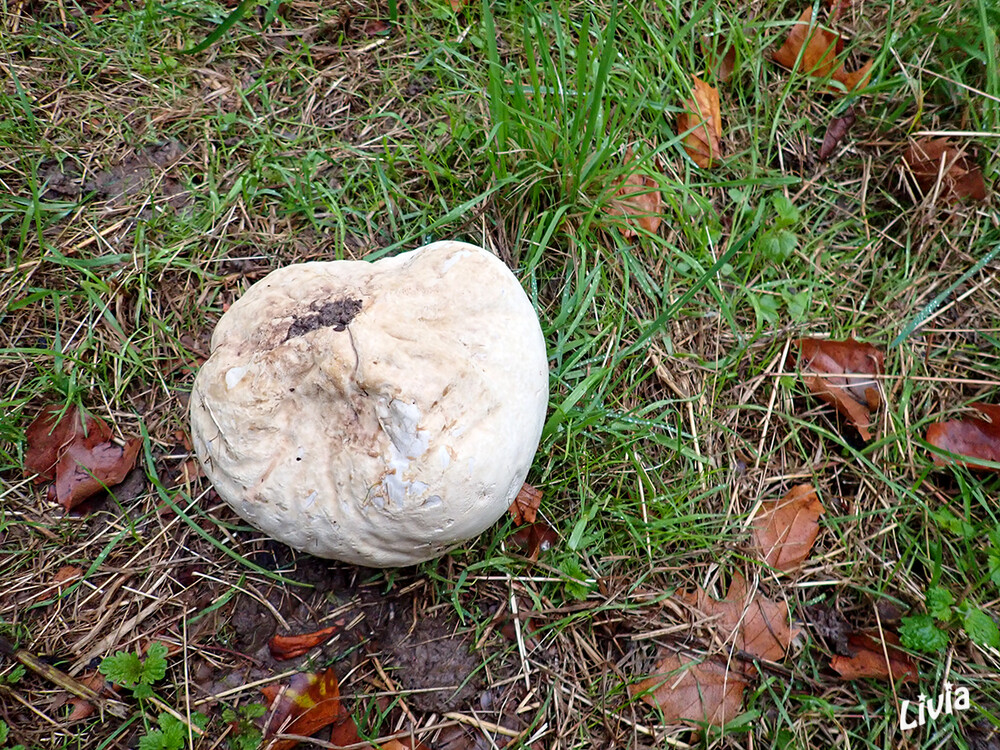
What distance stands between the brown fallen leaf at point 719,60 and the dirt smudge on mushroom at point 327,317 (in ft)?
6.45

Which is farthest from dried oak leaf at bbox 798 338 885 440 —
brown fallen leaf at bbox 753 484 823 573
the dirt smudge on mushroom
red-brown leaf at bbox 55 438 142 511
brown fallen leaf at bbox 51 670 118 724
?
brown fallen leaf at bbox 51 670 118 724

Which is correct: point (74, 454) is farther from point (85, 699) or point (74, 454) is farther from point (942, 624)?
point (942, 624)

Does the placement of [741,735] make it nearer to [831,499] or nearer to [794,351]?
[831,499]

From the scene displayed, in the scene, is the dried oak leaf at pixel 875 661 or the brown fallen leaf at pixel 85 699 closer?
the brown fallen leaf at pixel 85 699

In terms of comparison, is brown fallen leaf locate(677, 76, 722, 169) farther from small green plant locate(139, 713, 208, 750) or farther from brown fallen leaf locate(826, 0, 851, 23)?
small green plant locate(139, 713, 208, 750)

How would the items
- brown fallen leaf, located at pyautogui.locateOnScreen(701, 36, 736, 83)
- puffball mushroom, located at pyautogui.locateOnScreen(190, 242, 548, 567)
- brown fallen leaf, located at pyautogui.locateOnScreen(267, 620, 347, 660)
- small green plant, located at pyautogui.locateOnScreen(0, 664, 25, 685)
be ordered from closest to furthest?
1. puffball mushroom, located at pyautogui.locateOnScreen(190, 242, 548, 567)
2. small green plant, located at pyautogui.locateOnScreen(0, 664, 25, 685)
3. brown fallen leaf, located at pyautogui.locateOnScreen(267, 620, 347, 660)
4. brown fallen leaf, located at pyautogui.locateOnScreen(701, 36, 736, 83)

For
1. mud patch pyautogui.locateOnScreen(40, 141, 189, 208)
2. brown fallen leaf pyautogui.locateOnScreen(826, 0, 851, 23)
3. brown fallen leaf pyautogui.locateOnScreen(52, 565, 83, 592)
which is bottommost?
brown fallen leaf pyautogui.locateOnScreen(52, 565, 83, 592)

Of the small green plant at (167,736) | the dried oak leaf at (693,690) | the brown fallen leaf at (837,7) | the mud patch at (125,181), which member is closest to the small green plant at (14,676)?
the small green plant at (167,736)

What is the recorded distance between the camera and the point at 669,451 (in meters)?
2.39

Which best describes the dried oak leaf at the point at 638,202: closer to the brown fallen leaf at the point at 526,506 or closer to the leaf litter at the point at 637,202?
the leaf litter at the point at 637,202

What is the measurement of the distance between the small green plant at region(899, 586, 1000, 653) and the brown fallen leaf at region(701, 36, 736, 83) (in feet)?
7.16

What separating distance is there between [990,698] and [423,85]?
3070mm

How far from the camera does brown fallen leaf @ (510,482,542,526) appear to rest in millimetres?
2250

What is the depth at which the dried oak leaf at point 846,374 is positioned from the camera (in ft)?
8.04
